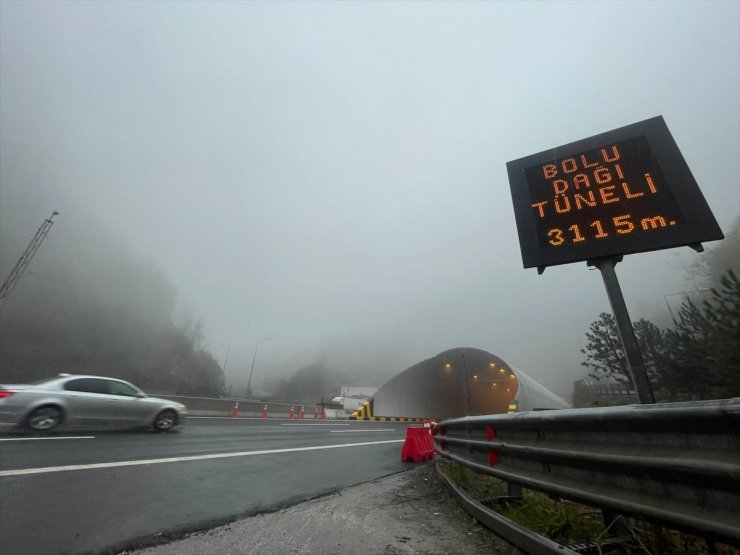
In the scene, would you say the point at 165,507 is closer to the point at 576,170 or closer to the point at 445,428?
the point at 445,428

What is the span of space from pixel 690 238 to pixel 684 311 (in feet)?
93.5

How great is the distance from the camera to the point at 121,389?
9.30 m

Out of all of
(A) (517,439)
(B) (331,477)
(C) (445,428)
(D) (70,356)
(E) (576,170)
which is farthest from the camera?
(D) (70,356)

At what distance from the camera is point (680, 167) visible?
18.5 ft

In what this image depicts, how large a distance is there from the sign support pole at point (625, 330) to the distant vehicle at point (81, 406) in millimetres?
11203

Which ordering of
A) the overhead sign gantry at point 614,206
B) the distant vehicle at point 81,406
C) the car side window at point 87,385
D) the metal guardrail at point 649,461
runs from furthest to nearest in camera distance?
the car side window at point 87,385
the distant vehicle at point 81,406
the overhead sign gantry at point 614,206
the metal guardrail at point 649,461

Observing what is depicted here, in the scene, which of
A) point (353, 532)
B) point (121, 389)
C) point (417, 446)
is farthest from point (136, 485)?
point (121, 389)

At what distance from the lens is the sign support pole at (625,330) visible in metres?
4.91

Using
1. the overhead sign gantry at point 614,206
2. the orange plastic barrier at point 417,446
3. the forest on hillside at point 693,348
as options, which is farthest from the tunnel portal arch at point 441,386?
the overhead sign gantry at point 614,206

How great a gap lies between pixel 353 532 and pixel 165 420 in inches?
366

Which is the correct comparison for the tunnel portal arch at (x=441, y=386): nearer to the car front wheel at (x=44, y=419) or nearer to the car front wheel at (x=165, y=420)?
the car front wheel at (x=165, y=420)

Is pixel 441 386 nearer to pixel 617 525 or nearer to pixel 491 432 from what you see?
pixel 491 432

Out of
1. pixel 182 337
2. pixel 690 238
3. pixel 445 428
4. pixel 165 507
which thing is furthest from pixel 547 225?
pixel 182 337

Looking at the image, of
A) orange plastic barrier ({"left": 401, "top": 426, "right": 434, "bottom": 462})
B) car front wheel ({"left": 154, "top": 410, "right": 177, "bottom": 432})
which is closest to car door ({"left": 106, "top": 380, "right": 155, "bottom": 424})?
car front wheel ({"left": 154, "top": 410, "right": 177, "bottom": 432})
